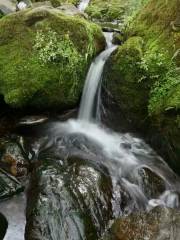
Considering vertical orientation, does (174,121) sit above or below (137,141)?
above

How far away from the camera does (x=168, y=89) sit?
6.77 metres

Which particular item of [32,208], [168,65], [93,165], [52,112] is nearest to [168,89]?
[168,65]

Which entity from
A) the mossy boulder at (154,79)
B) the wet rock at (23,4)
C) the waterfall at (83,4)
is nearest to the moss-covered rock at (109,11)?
the waterfall at (83,4)

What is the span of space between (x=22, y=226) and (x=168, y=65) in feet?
12.7

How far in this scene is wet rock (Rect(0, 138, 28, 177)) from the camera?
6574 millimetres

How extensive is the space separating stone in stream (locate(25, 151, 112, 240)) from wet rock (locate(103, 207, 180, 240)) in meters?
0.43

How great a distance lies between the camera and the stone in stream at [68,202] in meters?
5.18

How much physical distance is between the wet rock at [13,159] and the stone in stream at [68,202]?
320mm

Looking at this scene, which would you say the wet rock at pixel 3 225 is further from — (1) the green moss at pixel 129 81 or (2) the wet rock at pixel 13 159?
(1) the green moss at pixel 129 81

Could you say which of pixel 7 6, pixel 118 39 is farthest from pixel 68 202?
pixel 7 6

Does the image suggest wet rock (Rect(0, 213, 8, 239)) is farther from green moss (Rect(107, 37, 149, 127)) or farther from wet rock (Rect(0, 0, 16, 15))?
wet rock (Rect(0, 0, 16, 15))

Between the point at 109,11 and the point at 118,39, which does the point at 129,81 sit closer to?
the point at 118,39

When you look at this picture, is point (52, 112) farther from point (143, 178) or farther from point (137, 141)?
point (143, 178)

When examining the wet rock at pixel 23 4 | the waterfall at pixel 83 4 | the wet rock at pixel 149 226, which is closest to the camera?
the wet rock at pixel 149 226
